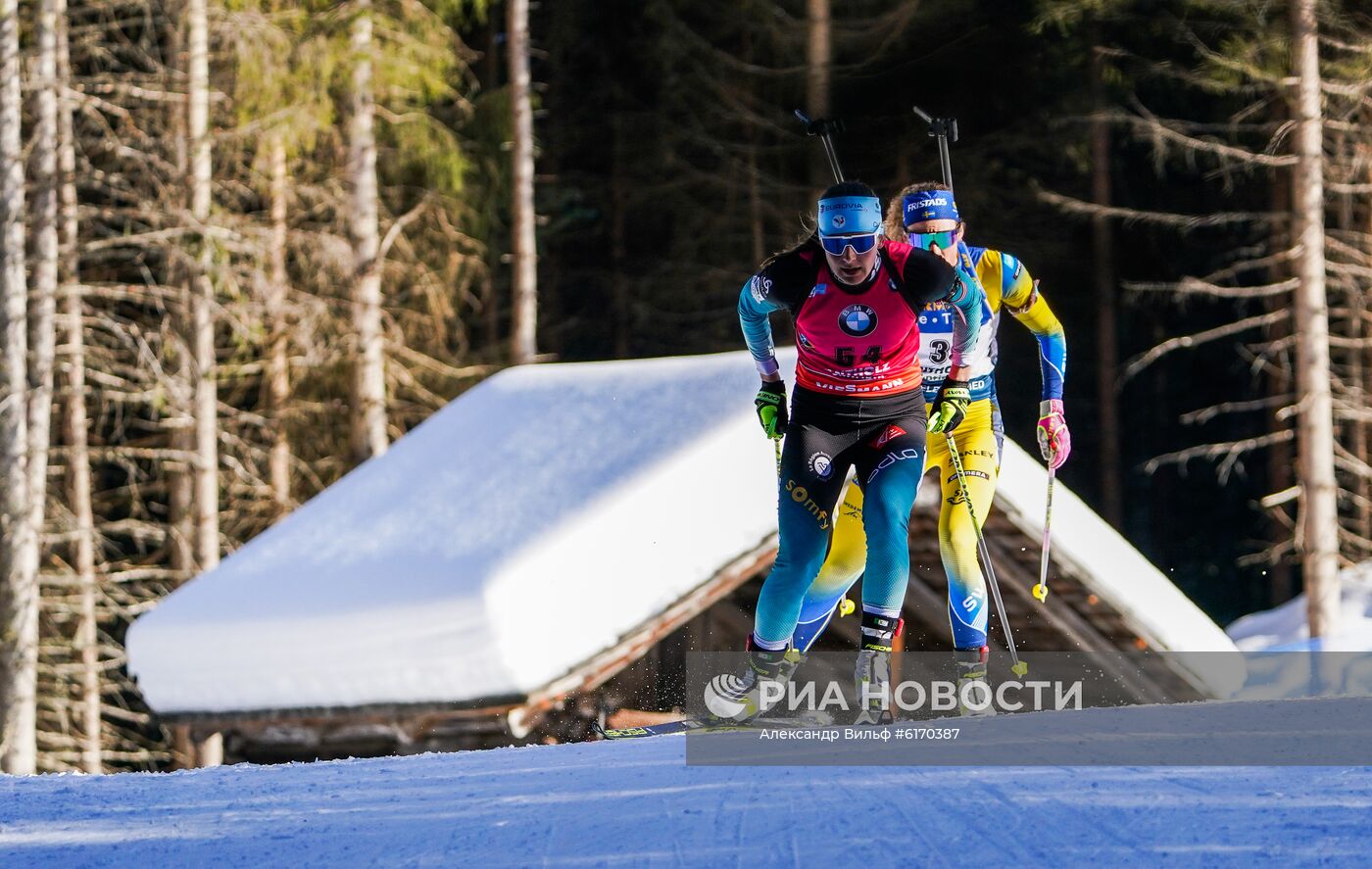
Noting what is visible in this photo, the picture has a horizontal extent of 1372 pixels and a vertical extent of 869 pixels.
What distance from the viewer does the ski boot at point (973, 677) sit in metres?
7.30

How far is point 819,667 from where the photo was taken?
14.8m

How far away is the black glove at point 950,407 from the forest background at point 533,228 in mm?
6195

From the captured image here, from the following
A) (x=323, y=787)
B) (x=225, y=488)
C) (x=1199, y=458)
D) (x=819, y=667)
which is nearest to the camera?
(x=323, y=787)

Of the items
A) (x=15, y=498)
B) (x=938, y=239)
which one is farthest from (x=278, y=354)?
(x=938, y=239)

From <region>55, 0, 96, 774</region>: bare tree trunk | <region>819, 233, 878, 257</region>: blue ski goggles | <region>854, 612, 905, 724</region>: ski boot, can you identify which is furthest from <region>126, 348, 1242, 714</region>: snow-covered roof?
<region>55, 0, 96, 774</region>: bare tree trunk

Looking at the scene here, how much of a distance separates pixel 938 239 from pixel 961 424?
3.30 ft

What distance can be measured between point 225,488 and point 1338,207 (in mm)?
18144

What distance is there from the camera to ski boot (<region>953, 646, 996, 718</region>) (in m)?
7.30

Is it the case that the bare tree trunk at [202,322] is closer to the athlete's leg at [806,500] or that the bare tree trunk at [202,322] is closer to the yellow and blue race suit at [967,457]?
the yellow and blue race suit at [967,457]

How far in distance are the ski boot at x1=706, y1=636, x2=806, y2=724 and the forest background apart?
5889mm

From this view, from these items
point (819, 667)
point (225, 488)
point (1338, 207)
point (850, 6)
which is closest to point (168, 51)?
point (225, 488)

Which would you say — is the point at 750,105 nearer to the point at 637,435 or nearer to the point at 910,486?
the point at 637,435

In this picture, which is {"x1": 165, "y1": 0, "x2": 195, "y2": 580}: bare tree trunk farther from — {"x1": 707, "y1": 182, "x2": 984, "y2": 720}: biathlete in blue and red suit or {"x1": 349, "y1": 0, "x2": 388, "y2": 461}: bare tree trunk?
{"x1": 707, "y1": 182, "x2": 984, "y2": 720}: biathlete in blue and red suit

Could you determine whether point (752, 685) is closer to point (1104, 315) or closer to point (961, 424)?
point (961, 424)
